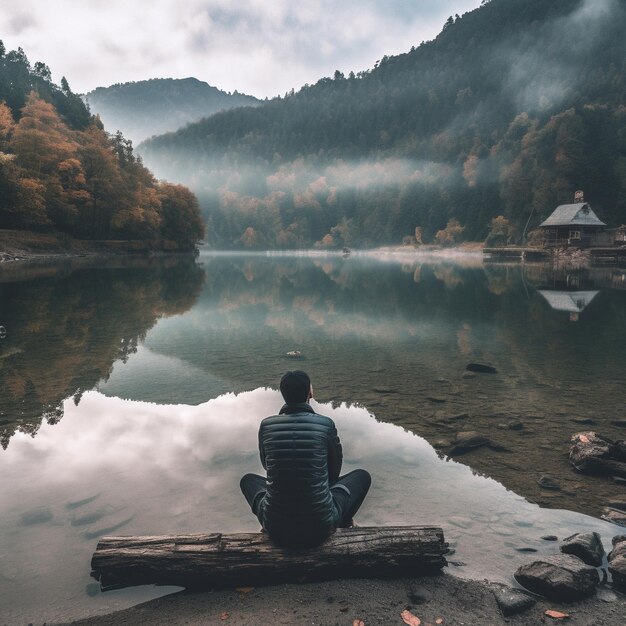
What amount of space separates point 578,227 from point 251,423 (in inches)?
3795

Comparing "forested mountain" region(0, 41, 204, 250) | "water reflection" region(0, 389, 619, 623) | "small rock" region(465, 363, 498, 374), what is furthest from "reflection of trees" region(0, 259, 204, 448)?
"forested mountain" region(0, 41, 204, 250)

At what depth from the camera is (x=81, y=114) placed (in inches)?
5167

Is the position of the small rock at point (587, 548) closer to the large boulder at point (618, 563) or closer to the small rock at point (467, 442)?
the large boulder at point (618, 563)

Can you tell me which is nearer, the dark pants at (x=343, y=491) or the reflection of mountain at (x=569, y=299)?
the dark pants at (x=343, y=491)

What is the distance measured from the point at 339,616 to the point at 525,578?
2030mm

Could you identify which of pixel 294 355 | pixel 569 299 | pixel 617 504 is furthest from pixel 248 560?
pixel 569 299

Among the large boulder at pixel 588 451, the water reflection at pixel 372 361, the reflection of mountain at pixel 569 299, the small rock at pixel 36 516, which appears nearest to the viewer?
the small rock at pixel 36 516

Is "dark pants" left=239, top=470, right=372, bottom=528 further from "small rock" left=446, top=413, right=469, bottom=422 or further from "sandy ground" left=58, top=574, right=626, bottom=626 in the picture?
"small rock" left=446, top=413, right=469, bottom=422

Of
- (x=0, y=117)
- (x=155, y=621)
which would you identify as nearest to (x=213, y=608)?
(x=155, y=621)

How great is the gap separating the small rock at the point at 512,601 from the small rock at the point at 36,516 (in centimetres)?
569

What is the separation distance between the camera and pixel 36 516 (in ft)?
20.9

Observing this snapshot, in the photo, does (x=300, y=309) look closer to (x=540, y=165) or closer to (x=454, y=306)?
(x=454, y=306)

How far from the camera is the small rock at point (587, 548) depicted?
17.3 feet

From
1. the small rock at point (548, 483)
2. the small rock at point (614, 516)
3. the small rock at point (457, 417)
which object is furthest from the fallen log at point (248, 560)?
the small rock at point (457, 417)
